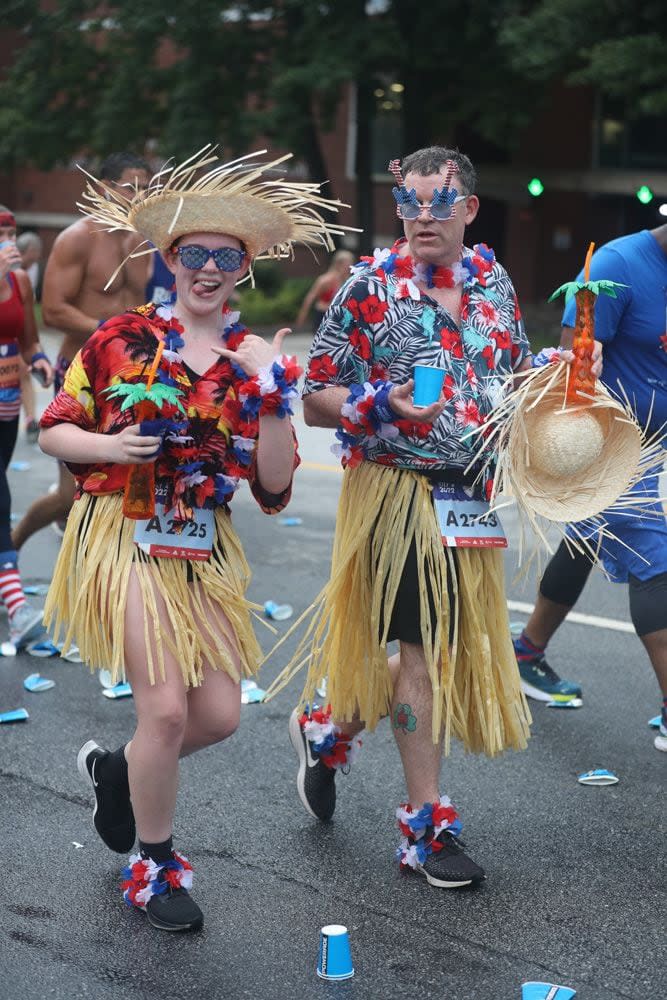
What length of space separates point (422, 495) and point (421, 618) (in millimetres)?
361

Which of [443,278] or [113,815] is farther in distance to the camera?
[443,278]

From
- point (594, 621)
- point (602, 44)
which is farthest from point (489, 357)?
point (602, 44)

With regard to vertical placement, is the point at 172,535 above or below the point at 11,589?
above

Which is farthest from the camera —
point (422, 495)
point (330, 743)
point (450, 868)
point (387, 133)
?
point (387, 133)

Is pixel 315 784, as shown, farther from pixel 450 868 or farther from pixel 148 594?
pixel 148 594

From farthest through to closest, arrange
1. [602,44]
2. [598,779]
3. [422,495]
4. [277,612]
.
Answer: [602,44]
[277,612]
[598,779]
[422,495]

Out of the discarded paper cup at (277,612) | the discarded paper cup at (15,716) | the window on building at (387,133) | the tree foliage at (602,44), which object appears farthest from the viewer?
the window on building at (387,133)

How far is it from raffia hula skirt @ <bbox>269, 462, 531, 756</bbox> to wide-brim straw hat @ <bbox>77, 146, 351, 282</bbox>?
770mm

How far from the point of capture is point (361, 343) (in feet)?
13.4

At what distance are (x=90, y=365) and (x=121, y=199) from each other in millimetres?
514

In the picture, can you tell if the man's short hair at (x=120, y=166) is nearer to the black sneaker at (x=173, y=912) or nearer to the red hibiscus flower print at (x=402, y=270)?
the red hibiscus flower print at (x=402, y=270)

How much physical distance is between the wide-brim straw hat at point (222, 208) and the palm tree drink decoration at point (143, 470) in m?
0.34

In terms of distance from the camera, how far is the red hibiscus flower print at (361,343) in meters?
4.08

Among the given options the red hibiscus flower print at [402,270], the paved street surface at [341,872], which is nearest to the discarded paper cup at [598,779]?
the paved street surface at [341,872]
